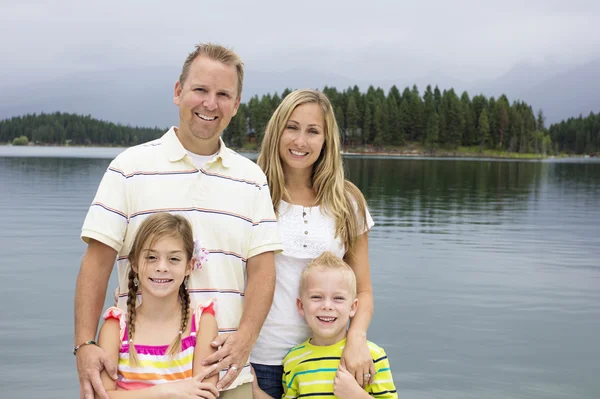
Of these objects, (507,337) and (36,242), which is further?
(36,242)

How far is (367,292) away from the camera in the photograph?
4.04m

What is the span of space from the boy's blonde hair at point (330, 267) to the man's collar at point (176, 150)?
81 centimetres

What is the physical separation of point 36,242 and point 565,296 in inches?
488

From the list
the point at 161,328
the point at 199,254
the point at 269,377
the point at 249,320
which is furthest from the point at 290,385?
the point at 199,254

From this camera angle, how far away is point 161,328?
3.25 m

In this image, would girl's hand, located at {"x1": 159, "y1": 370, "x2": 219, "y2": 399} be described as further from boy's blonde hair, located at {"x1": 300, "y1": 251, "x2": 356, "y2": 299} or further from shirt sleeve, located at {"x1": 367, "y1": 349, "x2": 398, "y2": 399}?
shirt sleeve, located at {"x1": 367, "y1": 349, "x2": 398, "y2": 399}

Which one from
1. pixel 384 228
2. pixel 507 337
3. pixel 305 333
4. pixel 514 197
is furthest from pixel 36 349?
pixel 514 197

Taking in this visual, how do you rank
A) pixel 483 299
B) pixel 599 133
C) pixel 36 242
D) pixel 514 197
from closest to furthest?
1. pixel 483 299
2. pixel 36 242
3. pixel 514 197
4. pixel 599 133

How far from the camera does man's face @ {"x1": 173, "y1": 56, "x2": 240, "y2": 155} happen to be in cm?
339

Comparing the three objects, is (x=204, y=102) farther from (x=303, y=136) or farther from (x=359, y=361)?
(x=359, y=361)

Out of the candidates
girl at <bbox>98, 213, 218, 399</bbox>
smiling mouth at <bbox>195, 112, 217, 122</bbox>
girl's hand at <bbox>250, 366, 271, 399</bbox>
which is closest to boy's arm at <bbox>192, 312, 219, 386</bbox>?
girl at <bbox>98, 213, 218, 399</bbox>

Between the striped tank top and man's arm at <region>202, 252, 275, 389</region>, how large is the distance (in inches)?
4.4

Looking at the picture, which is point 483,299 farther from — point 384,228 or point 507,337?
point 384,228

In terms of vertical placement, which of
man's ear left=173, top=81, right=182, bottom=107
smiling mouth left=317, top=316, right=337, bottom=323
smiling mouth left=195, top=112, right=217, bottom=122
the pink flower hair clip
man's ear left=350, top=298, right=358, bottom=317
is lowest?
smiling mouth left=317, top=316, right=337, bottom=323
